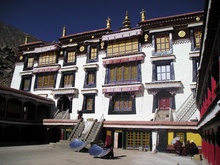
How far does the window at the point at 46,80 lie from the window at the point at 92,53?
564 cm

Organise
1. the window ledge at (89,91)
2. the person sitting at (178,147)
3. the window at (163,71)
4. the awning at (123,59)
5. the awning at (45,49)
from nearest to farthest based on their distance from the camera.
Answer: the person sitting at (178,147) → the window at (163,71) → the awning at (123,59) → the window ledge at (89,91) → the awning at (45,49)

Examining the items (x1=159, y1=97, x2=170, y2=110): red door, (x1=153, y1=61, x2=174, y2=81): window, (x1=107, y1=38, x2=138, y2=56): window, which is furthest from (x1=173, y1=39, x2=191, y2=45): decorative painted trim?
(x1=159, y1=97, x2=170, y2=110): red door

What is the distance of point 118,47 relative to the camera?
78.8ft

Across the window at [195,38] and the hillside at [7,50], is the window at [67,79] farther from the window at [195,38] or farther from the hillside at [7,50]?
the hillside at [7,50]

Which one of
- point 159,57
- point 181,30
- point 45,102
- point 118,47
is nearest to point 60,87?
point 45,102

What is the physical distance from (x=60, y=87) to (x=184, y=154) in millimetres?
17297

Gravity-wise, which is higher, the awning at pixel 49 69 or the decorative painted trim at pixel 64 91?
the awning at pixel 49 69

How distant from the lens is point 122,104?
2234 cm

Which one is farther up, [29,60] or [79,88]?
[29,60]

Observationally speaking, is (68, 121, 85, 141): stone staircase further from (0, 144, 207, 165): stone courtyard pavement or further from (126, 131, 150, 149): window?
(0, 144, 207, 165): stone courtyard pavement

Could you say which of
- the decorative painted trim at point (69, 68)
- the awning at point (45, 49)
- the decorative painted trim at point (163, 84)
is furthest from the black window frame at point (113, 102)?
the awning at point (45, 49)

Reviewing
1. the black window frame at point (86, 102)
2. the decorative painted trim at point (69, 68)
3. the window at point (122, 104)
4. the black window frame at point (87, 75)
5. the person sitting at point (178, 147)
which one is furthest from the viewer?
the decorative painted trim at point (69, 68)

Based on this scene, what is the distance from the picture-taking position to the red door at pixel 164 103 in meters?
20.3

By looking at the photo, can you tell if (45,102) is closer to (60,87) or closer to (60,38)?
(60,87)
